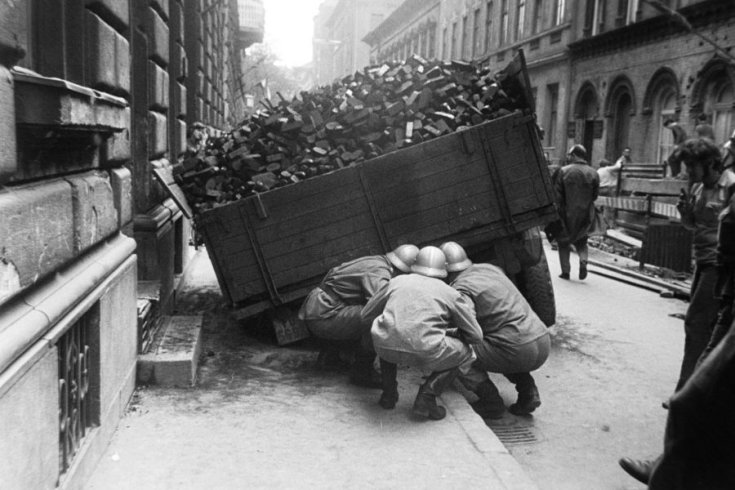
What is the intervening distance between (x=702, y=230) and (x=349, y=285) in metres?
2.62

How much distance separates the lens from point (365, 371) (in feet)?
17.9

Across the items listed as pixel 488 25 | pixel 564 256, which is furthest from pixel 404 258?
pixel 488 25

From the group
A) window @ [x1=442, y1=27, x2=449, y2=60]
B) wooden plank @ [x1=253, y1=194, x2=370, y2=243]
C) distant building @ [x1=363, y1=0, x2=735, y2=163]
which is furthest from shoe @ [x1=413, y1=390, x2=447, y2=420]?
window @ [x1=442, y1=27, x2=449, y2=60]

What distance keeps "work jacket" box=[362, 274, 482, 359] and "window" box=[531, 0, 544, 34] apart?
2764cm

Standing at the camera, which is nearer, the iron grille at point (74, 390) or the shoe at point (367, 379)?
the iron grille at point (74, 390)

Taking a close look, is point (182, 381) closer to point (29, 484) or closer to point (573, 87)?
point (29, 484)

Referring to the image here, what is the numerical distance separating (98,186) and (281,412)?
1762 mm

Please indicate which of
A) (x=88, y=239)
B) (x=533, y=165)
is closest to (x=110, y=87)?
(x=88, y=239)

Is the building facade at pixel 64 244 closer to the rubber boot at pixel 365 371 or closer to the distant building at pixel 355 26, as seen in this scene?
the rubber boot at pixel 365 371

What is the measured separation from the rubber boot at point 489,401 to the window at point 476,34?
34233 millimetres

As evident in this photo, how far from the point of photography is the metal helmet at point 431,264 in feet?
17.1

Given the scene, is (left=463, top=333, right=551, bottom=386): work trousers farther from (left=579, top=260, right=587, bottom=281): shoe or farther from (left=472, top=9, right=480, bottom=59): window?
(left=472, top=9, right=480, bottom=59): window

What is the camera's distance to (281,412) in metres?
4.81

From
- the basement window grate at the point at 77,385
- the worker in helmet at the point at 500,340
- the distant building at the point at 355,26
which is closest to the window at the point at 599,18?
the worker in helmet at the point at 500,340
